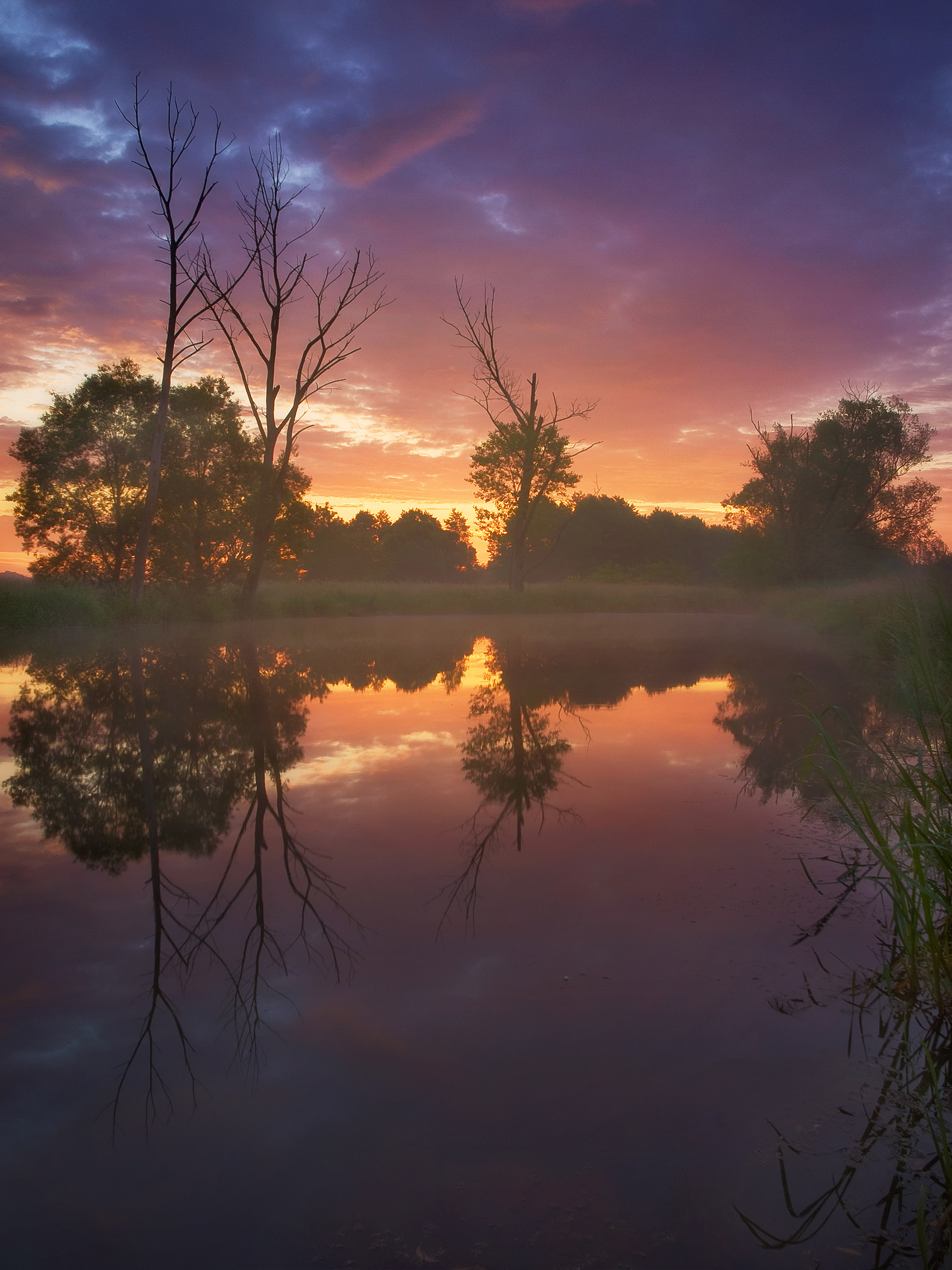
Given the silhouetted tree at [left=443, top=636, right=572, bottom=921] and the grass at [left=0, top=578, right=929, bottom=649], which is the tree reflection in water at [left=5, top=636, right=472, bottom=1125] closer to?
the silhouetted tree at [left=443, top=636, right=572, bottom=921]

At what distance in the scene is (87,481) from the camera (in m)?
23.6

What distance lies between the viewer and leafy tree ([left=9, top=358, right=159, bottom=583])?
2342 centimetres

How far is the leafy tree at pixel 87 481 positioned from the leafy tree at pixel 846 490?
24802 millimetres

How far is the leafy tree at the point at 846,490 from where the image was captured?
32125 mm

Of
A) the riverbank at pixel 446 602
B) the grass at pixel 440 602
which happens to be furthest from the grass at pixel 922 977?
the grass at pixel 440 602

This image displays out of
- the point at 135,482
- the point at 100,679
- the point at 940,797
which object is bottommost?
the point at 100,679

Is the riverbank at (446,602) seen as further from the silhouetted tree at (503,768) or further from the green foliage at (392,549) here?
the green foliage at (392,549)

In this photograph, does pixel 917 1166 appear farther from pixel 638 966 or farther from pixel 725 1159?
pixel 638 966

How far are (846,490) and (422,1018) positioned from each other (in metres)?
34.6

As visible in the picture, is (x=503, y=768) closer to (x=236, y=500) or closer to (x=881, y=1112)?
(x=881, y=1112)

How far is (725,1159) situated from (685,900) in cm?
158

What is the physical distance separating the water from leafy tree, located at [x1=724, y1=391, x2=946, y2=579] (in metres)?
29.6

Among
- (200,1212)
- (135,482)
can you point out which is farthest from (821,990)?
(135,482)

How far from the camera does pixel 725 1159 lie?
1.83 meters
